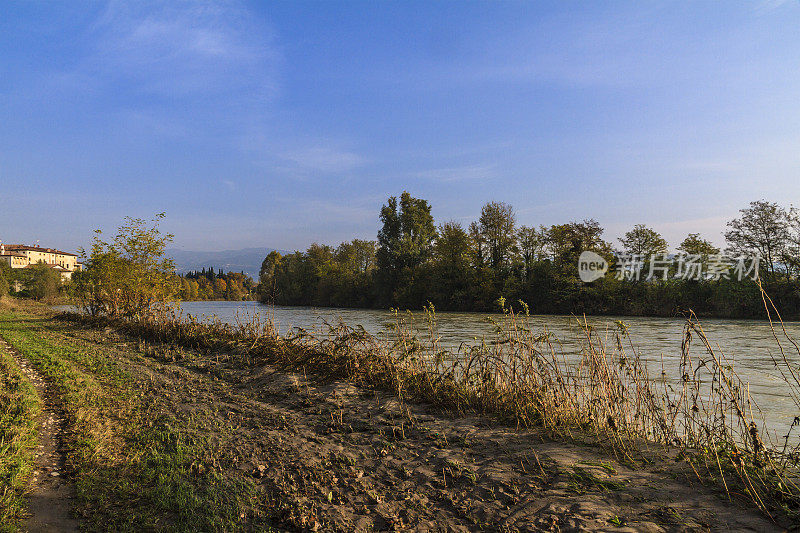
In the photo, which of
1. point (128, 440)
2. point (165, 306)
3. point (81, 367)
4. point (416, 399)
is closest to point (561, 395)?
point (416, 399)

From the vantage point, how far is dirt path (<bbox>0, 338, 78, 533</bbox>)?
3309 millimetres

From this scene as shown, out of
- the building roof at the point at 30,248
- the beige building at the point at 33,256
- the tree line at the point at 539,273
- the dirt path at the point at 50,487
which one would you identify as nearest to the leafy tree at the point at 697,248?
the tree line at the point at 539,273

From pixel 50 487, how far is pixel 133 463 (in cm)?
67

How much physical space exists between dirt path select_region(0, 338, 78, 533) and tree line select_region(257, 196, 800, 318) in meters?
19.5

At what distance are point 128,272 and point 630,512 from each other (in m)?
18.7

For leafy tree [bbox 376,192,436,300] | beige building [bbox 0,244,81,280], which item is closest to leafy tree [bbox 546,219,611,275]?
leafy tree [bbox 376,192,436,300]

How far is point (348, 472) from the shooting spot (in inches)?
167

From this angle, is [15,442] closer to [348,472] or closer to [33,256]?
[348,472]

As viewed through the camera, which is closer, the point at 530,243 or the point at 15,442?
the point at 15,442

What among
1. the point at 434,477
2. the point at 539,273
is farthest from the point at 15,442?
the point at 539,273

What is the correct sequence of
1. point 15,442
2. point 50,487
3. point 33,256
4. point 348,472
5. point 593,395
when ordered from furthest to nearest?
point 33,256 → point 593,395 → point 15,442 → point 348,472 → point 50,487

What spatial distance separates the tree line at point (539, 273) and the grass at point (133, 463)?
726 inches

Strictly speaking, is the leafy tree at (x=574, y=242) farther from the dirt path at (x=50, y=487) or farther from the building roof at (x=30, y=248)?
the building roof at (x=30, y=248)

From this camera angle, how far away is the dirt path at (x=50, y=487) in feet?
10.9
